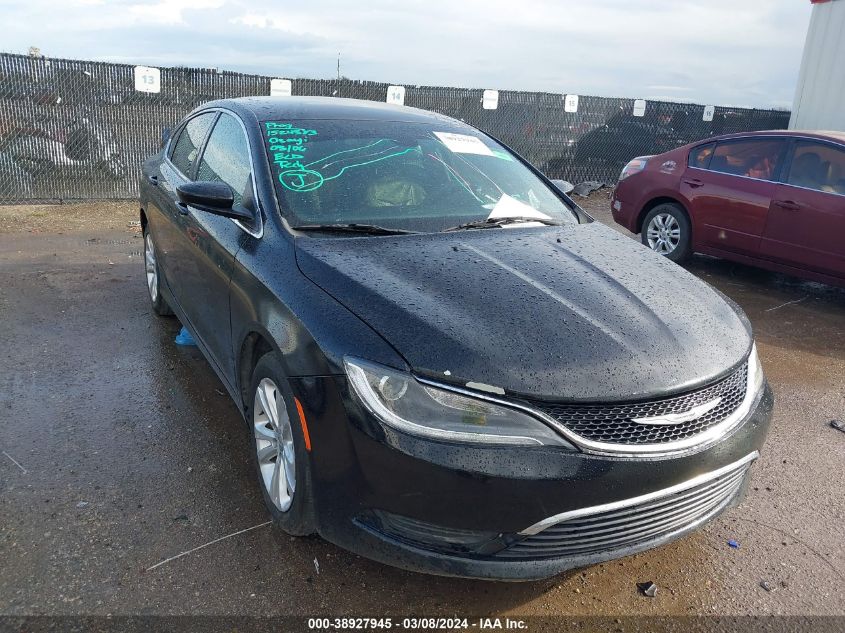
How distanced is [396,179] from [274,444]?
144 cm

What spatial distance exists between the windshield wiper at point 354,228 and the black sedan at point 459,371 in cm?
1

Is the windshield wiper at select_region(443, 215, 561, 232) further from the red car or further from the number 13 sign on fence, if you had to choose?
the number 13 sign on fence

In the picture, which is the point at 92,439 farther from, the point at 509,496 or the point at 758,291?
the point at 758,291

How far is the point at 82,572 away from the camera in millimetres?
2529

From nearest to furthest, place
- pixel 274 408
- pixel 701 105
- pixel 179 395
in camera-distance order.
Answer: pixel 274 408 → pixel 179 395 → pixel 701 105

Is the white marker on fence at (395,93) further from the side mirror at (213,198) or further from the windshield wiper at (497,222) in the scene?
the side mirror at (213,198)

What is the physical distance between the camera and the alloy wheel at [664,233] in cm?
749

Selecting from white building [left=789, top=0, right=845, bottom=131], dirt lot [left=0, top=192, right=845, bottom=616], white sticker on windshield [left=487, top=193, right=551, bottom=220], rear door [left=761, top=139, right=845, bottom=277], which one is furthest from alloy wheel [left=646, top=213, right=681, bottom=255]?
white building [left=789, top=0, right=845, bottom=131]

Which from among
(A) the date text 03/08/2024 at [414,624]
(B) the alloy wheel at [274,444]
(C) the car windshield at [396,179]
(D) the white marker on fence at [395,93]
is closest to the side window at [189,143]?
(C) the car windshield at [396,179]

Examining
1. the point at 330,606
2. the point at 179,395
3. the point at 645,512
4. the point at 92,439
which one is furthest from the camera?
the point at 179,395

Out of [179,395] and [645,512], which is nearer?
[645,512]

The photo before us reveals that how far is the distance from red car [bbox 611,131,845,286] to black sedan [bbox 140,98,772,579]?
3.83m

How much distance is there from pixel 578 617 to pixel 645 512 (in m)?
0.49

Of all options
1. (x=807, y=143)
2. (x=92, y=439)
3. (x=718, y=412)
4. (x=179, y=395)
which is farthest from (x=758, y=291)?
(x=92, y=439)
